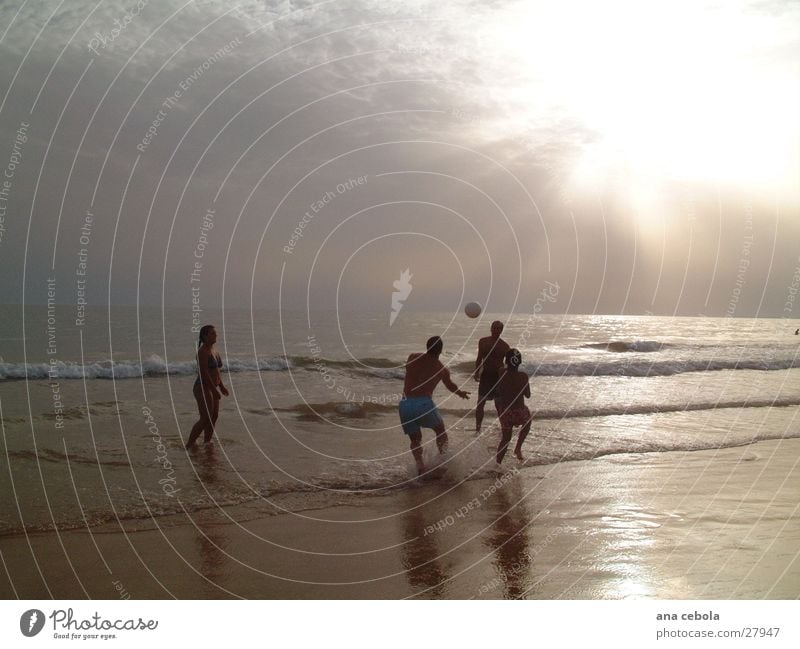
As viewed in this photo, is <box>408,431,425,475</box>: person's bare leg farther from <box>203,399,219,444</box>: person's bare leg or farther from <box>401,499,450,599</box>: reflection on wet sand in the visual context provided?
<box>203,399,219,444</box>: person's bare leg

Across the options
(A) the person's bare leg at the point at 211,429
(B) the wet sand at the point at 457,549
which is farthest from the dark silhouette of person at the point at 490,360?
(A) the person's bare leg at the point at 211,429

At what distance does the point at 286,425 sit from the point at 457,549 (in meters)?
9.14

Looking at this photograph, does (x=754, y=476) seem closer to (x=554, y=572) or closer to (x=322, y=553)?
(x=554, y=572)

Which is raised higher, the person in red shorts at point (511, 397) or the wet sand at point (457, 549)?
the person in red shorts at point (511, 397)

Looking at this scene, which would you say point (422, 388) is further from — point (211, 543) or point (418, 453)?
point (211, 543)

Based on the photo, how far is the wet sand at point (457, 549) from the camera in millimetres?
6434

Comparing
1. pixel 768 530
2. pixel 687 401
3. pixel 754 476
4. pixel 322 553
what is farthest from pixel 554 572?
pixel 687 401

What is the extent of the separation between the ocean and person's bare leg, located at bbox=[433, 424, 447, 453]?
295 mm

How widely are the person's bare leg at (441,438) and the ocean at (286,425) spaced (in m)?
0.29

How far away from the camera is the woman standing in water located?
12109 mm

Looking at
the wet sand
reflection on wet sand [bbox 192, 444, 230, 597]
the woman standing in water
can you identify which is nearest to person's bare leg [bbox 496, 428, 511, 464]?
the wet sand

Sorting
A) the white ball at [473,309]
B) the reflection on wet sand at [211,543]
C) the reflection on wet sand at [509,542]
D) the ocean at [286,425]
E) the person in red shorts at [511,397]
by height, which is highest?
the white ball at [473,309]

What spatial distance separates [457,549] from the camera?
7.45 metres

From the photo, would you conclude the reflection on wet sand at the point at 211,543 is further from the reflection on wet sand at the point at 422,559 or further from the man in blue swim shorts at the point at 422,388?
the man in blue swim shorts at the point at 422,388
